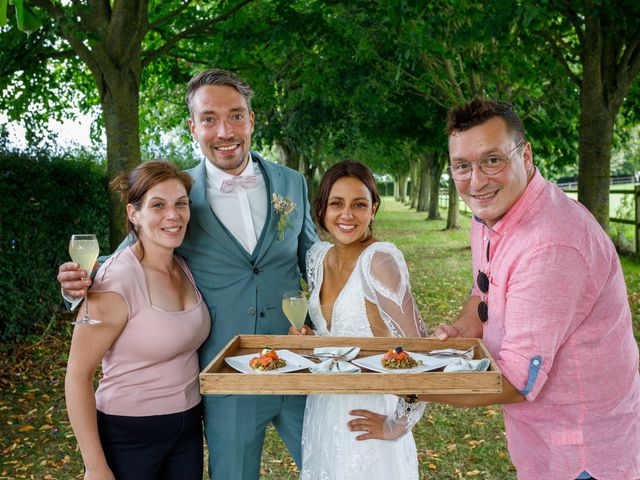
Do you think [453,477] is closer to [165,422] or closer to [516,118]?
[165,422]

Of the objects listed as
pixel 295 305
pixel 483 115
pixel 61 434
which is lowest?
pixel 61 434

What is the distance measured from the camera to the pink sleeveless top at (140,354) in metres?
2.97

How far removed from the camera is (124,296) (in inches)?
116

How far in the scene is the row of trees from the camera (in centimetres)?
873

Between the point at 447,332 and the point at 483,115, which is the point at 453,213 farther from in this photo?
the point at 483,115

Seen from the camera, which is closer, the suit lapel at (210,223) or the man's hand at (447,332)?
the man's hand at (447,332)

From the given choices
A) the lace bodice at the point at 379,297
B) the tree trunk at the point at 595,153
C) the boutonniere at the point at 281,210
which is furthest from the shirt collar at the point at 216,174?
the tree trunk at the point at 595,153

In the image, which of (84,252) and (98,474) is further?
(84,252)

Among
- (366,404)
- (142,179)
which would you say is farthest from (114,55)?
(366,404)

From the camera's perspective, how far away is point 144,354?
299cm

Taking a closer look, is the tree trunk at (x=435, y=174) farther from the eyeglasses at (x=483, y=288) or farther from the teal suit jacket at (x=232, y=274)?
the eyeglasses at (x=483, y=288)

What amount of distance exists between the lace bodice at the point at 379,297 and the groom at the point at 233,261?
0.50 meters

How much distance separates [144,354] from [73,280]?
515mm

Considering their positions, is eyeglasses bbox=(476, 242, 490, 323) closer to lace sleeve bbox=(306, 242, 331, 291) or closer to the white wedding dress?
the white wedding dress
